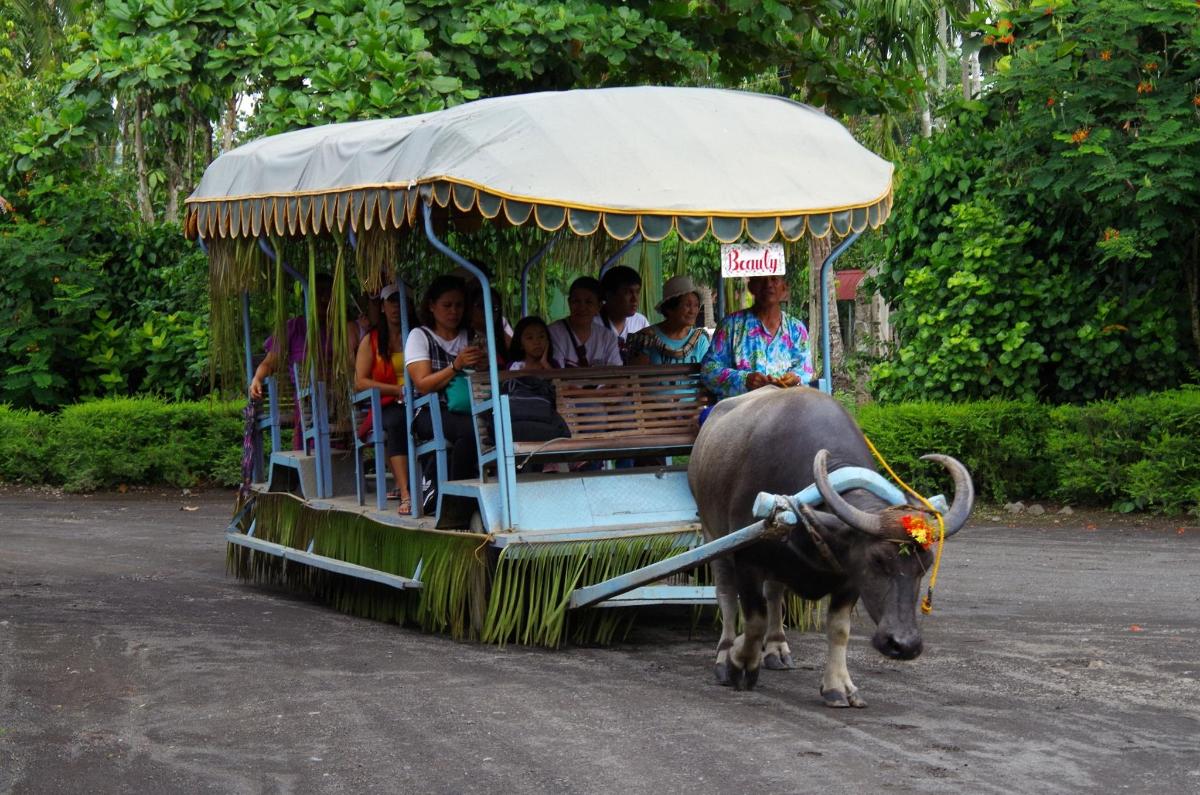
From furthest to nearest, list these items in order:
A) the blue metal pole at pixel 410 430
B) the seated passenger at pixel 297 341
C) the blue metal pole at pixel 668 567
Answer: the seated passenger at pixel 297 341 → the blue metal pole at pixel 410 430 → the blue metal pole at pixel 668 567

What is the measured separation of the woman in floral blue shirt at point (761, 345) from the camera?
867cm

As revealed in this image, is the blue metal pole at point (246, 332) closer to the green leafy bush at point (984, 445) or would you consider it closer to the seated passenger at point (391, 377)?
the seated passenger at point (391, 377)

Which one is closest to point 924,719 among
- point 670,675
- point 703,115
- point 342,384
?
point 670,675

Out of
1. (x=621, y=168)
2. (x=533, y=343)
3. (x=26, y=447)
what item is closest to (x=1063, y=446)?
(x=533, y=343)

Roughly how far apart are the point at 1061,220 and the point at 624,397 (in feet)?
23.9

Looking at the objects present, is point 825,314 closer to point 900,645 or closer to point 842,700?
point 842,700

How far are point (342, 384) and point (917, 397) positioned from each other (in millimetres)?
7543

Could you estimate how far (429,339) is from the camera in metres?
9.29

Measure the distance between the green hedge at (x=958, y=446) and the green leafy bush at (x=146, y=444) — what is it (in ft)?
0.04

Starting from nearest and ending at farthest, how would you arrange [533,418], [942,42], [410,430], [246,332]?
[533,418]
[410,430]
[246,332]
[942,42]

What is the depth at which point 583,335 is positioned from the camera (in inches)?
386

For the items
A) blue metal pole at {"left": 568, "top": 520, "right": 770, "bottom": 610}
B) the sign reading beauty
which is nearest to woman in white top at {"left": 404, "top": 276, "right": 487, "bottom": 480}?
blue metal pole at {"left": 568, "top": 520, "right": 770, "bottom": 610}

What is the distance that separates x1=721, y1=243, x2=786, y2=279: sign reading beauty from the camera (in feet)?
27.3

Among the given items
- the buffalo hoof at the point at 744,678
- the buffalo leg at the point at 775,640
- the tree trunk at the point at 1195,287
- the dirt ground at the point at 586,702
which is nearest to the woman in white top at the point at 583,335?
the dirt ground at the point at 586,702
